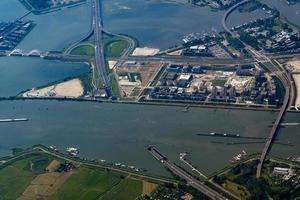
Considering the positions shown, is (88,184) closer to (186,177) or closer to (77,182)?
(77,182)

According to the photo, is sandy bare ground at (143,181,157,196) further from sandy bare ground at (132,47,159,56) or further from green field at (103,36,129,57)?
green field at (103,36,129,57)

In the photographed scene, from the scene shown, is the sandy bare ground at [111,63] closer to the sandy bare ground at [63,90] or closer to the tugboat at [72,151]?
the sandy bare ground at [63,90]

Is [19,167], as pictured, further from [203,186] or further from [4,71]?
[4,71]

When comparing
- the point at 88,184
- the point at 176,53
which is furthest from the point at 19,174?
the point at 176,53

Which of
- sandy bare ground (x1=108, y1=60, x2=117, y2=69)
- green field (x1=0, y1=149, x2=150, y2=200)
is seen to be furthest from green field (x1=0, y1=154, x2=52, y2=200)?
sandy bare ground (x1=108, y1=60, x2=117, y2=69)

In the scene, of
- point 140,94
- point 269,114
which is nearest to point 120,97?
point 140,94


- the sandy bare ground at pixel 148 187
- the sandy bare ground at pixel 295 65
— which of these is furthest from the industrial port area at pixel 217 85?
the sandy bare ground at pixel 148 187
